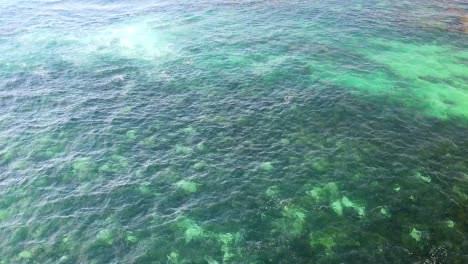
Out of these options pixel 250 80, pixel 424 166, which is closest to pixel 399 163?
pixel 424 166

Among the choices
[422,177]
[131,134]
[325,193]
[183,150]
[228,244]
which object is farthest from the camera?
[131,134]

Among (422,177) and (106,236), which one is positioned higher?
(106,236)

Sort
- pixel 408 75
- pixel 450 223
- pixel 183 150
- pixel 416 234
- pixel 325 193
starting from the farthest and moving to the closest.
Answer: pixel 408 75
pixel 183 150
pixel 325 193
pixel 450 223
pixel 416 234

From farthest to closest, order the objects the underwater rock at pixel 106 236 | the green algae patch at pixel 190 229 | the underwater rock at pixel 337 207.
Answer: the underwater rock at pixel 337 207
the green algae patch at pixel 190 229
the underwater rock at pixel 106 236

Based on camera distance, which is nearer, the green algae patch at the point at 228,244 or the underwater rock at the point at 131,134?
the green algae patch at the point at 228,244

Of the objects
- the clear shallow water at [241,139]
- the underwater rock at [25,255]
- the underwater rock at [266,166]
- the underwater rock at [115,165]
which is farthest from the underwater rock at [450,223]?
the underwater rock at [25,255]

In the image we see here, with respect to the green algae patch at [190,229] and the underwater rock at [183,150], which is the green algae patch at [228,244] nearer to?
the green algae patch at [190,229]

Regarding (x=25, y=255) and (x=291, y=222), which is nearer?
(x=25, y=255)

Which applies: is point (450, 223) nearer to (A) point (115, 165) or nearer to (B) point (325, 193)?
(B) point (325, 193)

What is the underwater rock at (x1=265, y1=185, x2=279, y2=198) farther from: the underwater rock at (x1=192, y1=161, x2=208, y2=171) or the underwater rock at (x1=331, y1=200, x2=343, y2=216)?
the underwater rock at (x1=192, y1=161, x2=208, y2=171)

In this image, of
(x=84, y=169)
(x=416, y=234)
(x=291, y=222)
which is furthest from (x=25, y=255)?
(x=416, y=234)
